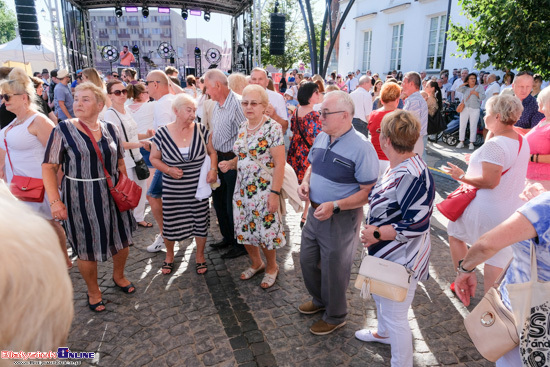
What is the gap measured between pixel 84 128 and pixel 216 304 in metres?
1.97

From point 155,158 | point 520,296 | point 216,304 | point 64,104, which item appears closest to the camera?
point 520,296

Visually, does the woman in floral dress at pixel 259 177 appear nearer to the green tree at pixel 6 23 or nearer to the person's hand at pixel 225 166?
the person's hand at pixel 225 166

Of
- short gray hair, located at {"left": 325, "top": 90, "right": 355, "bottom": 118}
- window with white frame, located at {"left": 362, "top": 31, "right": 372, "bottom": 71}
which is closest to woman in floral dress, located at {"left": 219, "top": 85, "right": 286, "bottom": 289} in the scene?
short gray hair, located at {"left": 325, "top": 90, "right": 355, "bottom": 118}

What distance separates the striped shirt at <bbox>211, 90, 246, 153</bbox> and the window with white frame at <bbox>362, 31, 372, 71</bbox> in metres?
21.7

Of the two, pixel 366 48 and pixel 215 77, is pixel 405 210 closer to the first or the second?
pixel 215 77

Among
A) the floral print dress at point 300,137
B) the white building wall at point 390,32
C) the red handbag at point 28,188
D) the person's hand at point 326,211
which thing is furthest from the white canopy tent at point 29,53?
the person's hand at point 326,211

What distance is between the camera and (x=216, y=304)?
344 cm

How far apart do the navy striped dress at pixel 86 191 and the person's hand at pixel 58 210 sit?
0.36 ft

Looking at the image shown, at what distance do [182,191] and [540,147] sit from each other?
353 cm

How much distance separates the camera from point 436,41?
17984mm

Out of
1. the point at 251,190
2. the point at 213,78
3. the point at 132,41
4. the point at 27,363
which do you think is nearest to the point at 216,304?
the point at 251,190

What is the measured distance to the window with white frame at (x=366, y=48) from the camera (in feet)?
77.5

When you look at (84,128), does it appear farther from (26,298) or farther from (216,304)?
(26,298)

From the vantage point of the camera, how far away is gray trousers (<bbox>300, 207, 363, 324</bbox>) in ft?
9.16
